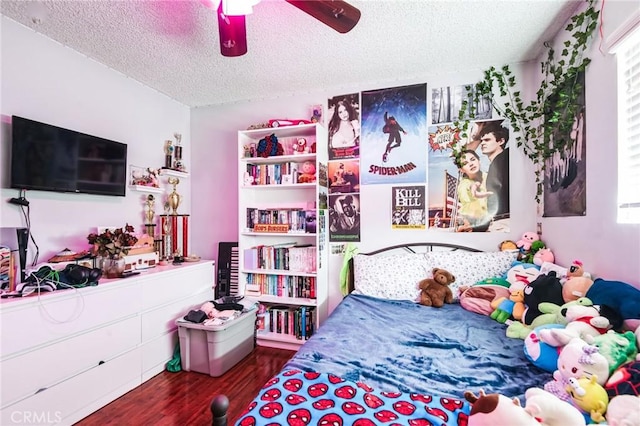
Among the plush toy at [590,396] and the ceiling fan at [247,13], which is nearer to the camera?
the plush toy at [590,396]

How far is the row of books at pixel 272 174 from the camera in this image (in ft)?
8.63

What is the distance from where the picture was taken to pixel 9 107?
5.82ft

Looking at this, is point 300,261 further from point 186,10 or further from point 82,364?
point 186,10

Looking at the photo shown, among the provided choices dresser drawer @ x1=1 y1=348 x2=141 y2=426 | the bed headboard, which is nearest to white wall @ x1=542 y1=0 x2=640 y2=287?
the bed headboard

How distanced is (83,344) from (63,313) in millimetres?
240

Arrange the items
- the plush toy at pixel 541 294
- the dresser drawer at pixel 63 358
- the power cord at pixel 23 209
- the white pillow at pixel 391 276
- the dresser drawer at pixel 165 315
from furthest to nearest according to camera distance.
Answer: the white pillow at pixel 391 276, the dresser drawer at pixel 165 315, the power cord at pixel 23 209, the plush toy at pixel 541 294, the dresser drawer at pixel 63 358

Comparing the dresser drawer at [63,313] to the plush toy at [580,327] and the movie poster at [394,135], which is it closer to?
the movie poster at [394,135]

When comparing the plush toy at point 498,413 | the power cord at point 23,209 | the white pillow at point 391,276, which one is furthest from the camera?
the white pillow at point 391,276

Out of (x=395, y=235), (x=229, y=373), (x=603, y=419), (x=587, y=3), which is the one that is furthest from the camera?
(x=395, y=235)

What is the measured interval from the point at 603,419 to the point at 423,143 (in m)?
2.08


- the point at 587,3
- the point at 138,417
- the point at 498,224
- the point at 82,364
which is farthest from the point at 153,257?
the point at 587,3

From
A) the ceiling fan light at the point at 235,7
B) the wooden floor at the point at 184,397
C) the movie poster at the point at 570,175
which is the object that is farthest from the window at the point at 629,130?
the wooden floor at the point at 184,397

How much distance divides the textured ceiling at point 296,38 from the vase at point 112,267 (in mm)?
1569

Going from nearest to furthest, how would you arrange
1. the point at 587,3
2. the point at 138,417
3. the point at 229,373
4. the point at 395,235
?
1. the point at 587,3
2. the point at 138,417
3. the point at 229,373
4. the point at 395,235
